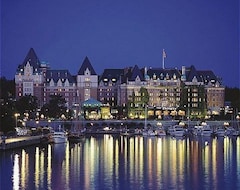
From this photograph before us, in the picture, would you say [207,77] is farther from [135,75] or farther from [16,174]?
[16,174]

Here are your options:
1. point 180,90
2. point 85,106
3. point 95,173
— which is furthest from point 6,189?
point 180,90

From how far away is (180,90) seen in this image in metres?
81.5

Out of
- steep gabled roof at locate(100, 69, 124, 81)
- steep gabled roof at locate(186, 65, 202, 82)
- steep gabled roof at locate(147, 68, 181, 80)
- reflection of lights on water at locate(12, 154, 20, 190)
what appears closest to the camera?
reflection of lights on water at locate(12, 154, 20, 190)

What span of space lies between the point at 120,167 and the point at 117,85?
53.6 meters

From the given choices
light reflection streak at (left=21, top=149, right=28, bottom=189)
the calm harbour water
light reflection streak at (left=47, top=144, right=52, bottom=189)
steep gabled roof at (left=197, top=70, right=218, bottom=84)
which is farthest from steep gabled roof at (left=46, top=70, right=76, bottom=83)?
light reflection streak at (left=21, top=149, right=28, bottom=189)

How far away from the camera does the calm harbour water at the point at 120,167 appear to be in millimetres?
26656

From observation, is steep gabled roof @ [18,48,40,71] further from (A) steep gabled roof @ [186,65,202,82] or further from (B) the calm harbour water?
(B) the calm harbour water

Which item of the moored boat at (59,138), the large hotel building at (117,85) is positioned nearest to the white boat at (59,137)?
the moored boat at (59,138)

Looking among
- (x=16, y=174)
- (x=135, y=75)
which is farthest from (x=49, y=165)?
(x=135, y=75)

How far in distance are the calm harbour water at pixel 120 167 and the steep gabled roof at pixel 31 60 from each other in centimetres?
4040

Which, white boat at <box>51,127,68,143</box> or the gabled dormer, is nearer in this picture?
white boat at <box>51,127,68,143</box>

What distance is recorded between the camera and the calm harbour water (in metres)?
Result: 26.7

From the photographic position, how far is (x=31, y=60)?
8475cm

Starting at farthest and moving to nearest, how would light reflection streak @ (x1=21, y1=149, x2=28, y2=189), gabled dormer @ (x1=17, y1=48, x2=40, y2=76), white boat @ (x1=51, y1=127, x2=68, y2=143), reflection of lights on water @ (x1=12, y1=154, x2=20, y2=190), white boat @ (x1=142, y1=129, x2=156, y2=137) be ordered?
gabled dormer @ (x1=17, y1=48, x2=40, y2=76) → white boat @ (x1=142, y1=129, x2=156, y2=137) → white boat @ (x1=51, y1=127, x2=68, y2=143) → light reflection streak @ (x1=21, y1=149, x2=28, y2=189) → reflection of lights on water @ (x1=12, y1=154, x2=20, y2=190)
